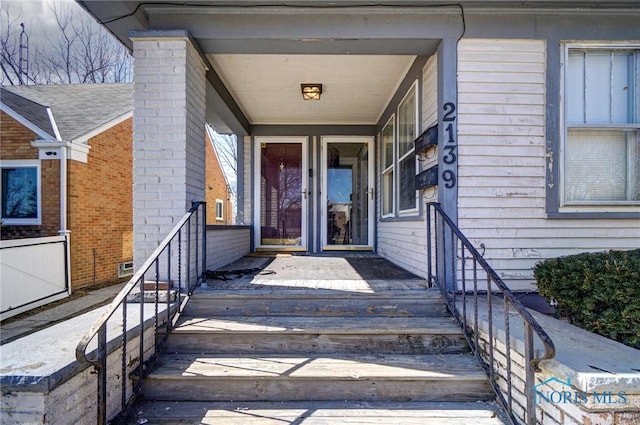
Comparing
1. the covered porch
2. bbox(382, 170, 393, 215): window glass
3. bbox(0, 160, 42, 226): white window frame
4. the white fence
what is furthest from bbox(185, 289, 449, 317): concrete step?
bbox(0, 160, 42, 226): white window frame

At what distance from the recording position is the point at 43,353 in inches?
66.7

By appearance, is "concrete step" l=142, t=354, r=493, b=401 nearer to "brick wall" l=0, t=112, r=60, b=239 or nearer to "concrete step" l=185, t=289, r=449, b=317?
"concrete step" l=185, t=289, r=449, b=317

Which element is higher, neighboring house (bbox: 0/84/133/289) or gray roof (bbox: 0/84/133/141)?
gray roof (bbox: 0/84/133/141)

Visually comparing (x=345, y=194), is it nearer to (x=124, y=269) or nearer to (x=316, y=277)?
(x=316, y=277)

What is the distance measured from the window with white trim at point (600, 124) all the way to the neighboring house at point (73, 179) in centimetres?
786

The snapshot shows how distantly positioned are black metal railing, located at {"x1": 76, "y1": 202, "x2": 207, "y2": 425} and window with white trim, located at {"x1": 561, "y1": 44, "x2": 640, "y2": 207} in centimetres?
329

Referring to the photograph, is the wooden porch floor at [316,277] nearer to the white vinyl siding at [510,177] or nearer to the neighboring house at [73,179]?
the white vinyl siding at [510,177]

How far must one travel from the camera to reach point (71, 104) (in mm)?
8367

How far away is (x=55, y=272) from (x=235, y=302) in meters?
4.86

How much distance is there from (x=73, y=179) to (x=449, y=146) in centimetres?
715

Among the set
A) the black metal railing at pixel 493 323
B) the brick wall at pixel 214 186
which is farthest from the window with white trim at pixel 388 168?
the brick wall at pixel 214 186

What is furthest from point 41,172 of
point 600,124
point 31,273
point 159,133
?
point 600,124

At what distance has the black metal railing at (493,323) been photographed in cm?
161

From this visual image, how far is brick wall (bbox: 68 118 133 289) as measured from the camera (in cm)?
668
